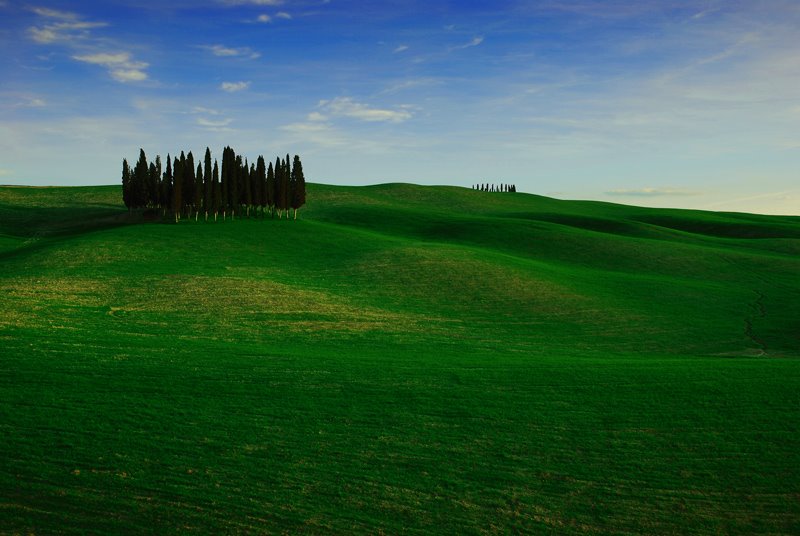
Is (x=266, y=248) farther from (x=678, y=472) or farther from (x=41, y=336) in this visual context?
(x=678, y=472)

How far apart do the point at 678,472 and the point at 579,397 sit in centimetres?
552

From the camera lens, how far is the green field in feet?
48.0

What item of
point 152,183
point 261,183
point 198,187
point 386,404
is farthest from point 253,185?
point 386,404

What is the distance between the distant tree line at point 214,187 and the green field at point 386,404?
3180cm

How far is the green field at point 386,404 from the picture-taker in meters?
14.6

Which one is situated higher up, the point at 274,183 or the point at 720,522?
the point at 274,183

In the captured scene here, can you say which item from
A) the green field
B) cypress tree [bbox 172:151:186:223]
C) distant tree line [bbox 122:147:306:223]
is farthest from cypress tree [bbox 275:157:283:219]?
the green field

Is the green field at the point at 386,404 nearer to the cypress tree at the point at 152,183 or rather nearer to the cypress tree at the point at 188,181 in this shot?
the cypress tree at the point at 188,181

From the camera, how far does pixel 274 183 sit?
88.1 m

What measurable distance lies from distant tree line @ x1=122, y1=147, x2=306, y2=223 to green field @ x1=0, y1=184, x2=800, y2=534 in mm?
31798

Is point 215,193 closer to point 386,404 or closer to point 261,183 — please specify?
point 261,183

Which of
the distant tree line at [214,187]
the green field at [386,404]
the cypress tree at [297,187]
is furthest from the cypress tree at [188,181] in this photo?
the green field at [386,404]

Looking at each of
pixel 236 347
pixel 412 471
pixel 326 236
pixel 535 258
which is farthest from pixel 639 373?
pixel 326 236

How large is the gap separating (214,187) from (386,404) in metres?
67.8
